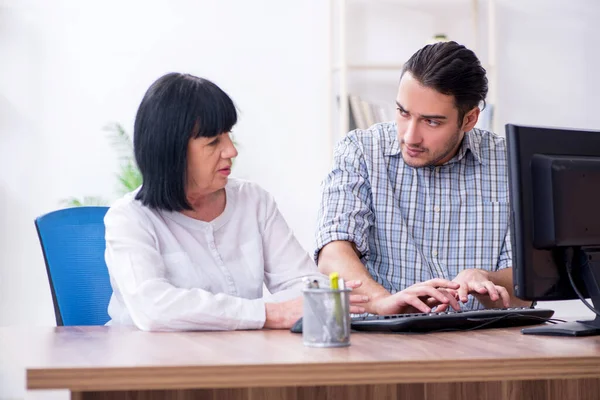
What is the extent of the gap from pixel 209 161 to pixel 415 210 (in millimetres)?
709

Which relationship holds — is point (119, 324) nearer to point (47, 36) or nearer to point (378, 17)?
point (47, 36)

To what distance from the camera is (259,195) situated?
7.07 ft

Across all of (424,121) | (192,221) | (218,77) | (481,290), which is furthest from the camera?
(218,77)

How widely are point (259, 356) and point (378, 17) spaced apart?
3119 millimetres

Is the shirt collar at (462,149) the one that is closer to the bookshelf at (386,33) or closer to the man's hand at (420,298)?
the man's hand at (420,298)

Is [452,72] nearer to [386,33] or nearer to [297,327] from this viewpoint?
[297,327]

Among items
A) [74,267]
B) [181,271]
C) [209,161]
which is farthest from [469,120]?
[74,267]

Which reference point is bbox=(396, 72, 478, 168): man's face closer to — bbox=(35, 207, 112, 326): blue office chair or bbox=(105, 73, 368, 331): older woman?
bbox=(105, 73, 368, 331): older woman

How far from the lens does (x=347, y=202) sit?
91.9 inches

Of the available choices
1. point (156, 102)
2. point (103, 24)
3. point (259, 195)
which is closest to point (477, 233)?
point (259, 195)

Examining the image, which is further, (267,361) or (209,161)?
(209,161)

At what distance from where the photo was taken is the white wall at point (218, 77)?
→ 3865mm

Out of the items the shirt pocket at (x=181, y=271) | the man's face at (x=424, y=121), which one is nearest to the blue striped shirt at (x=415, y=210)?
the man's face at (x=424, y=121)

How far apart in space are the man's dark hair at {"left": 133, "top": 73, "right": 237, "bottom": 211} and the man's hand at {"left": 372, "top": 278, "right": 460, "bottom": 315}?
506 millimetres
